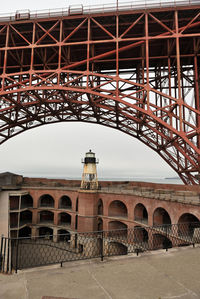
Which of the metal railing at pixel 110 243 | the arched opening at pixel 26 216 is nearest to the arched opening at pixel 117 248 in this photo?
the metal railing at pixel 110 243

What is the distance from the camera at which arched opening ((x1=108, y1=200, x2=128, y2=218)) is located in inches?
1101

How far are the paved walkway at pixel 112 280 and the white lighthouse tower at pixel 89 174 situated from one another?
21898 mm

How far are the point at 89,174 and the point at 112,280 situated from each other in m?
23.3

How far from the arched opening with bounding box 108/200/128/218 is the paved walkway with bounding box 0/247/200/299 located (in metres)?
22.2

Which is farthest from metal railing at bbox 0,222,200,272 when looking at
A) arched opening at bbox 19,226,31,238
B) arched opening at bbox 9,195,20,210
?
arched opening at bbox 9,195,20,210

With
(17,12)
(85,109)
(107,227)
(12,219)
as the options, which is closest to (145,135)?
(85,109)

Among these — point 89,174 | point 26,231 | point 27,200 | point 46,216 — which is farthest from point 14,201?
point 89,174

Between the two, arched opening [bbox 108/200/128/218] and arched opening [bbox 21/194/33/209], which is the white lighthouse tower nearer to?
arched opening [bbox 108/200/128/218]

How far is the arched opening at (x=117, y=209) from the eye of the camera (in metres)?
28.0

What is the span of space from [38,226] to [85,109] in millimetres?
21307

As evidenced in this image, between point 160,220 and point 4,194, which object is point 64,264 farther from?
point 4,194

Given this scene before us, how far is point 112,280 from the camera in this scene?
5008 mm

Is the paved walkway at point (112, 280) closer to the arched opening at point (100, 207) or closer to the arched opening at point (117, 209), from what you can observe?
the arched opening at point (117, 209)

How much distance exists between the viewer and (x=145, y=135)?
29.3 metres
